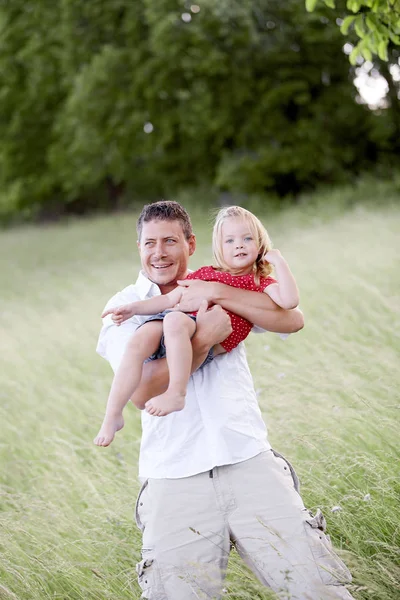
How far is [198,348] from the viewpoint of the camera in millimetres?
2406

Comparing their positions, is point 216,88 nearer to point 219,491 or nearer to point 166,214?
point 166,214

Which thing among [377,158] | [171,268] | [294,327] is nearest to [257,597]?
[294,327]

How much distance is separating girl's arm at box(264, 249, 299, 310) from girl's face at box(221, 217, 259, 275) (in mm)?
101

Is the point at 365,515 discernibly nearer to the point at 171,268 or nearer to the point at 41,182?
the point at 171,268

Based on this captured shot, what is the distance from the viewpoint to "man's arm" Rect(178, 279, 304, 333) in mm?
2506

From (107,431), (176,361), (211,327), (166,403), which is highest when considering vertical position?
(211,327)

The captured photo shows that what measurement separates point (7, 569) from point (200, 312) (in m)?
1.42

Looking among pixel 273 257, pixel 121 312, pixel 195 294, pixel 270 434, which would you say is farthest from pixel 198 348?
pixel 270 434

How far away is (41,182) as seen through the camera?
21297mm

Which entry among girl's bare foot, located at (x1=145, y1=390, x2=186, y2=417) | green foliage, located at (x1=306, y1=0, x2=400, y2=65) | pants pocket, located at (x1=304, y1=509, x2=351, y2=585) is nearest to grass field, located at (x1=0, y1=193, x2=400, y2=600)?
pants pocket, located at (x1=304, y1=509, x2=351, y2=585)

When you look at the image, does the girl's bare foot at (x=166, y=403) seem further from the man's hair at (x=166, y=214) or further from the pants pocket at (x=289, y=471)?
the man's hair at (x=166, y=214)

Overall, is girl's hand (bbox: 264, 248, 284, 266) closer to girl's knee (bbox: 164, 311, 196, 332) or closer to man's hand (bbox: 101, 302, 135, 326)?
girl's knee (bbox: 164, 311, 196, 332)

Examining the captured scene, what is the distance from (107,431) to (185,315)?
0.48 m

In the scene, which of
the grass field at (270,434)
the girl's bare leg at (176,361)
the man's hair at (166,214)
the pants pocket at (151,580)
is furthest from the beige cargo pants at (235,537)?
the man's hair at (166,214)
